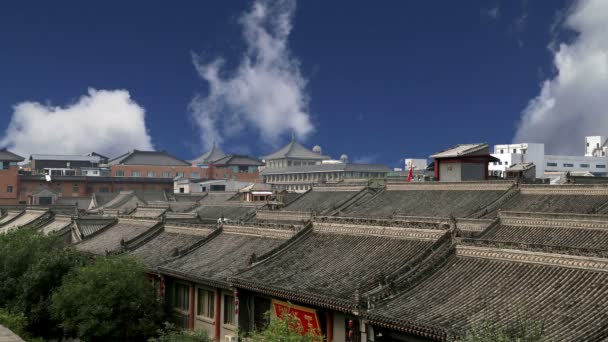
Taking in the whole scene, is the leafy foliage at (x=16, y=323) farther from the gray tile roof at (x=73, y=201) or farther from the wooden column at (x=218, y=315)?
the gray tile roof at (x=73, y=201)

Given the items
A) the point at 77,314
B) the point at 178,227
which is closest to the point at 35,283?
the point at 77,314

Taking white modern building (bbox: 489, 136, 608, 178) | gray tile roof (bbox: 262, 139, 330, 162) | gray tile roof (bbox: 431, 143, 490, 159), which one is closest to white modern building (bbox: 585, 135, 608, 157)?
white modern building (bbox: 489, 136, 608, 178)

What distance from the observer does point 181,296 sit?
3391 centimetres

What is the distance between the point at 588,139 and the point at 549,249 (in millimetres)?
170767

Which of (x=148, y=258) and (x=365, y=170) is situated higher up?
(x=365, y=170)

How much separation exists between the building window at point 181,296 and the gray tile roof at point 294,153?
502 feet

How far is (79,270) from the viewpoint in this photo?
3222 cm

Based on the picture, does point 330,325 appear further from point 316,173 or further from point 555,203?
point 316,173

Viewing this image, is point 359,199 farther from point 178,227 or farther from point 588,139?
point 588,139

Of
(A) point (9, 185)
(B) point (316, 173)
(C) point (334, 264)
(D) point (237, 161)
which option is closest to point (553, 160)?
(B) point (316, 173)

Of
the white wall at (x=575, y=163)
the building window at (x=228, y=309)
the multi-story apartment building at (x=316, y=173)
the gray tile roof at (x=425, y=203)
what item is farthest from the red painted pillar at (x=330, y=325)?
the white wall at (x=575, y=163)

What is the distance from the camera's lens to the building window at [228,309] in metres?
29.7

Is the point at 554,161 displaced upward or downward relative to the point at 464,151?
upward

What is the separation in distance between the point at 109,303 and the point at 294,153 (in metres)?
162
